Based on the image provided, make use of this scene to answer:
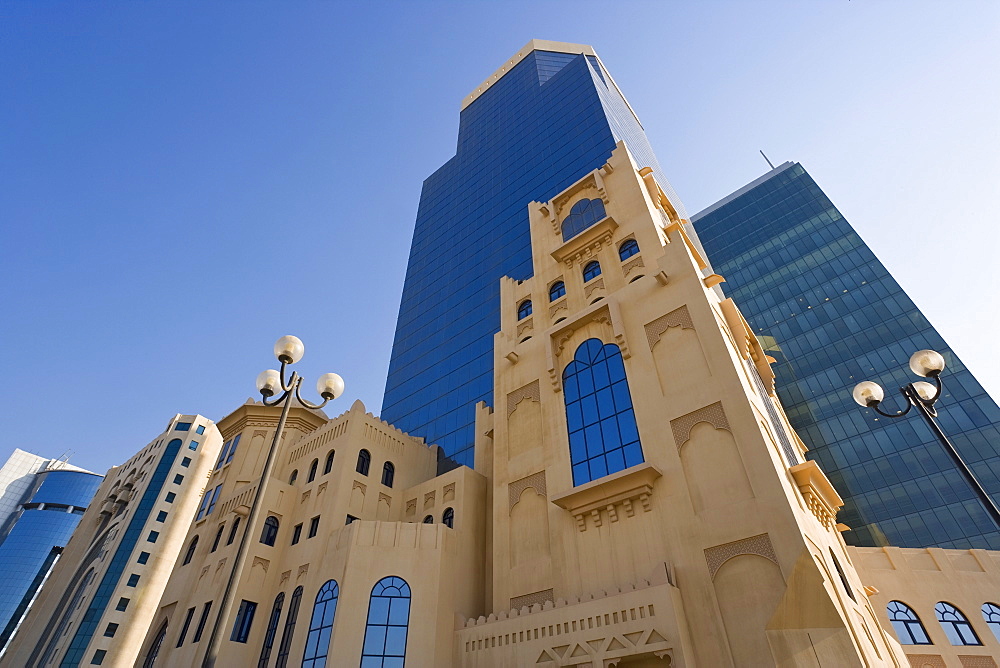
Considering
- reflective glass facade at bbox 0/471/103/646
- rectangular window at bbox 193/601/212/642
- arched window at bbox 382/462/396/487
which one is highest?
reflective glass facade at bbox 0/471/103/646

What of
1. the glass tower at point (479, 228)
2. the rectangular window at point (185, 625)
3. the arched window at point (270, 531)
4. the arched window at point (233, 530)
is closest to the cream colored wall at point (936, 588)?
the glass tower at point (479, 228)

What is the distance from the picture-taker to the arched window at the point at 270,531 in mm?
26484

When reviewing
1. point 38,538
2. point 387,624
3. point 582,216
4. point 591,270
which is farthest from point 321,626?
point 38,538

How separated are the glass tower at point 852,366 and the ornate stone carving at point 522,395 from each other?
3948 cm

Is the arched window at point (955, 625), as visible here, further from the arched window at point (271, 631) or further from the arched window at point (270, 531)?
the arched window at point (270, 531)

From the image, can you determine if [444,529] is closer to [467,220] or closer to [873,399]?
[873,399]

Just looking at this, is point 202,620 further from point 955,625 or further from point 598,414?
point 955,625

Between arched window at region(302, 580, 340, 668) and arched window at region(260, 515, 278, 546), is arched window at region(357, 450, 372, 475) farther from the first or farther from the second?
arched window at region(302, 580, 340, 668)

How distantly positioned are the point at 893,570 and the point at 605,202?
22.5m

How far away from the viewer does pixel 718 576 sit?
15156 millimetres

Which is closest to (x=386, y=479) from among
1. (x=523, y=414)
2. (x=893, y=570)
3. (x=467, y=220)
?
(x=523, y=414)

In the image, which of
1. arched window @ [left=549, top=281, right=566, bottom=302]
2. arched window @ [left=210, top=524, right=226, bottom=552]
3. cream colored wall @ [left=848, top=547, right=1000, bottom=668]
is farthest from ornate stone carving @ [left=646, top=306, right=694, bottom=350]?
arched window @ [left=210, top=524, right=226, bottom=552]

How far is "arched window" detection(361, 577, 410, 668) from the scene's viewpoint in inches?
760

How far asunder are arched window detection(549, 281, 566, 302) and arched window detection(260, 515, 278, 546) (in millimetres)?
17787
